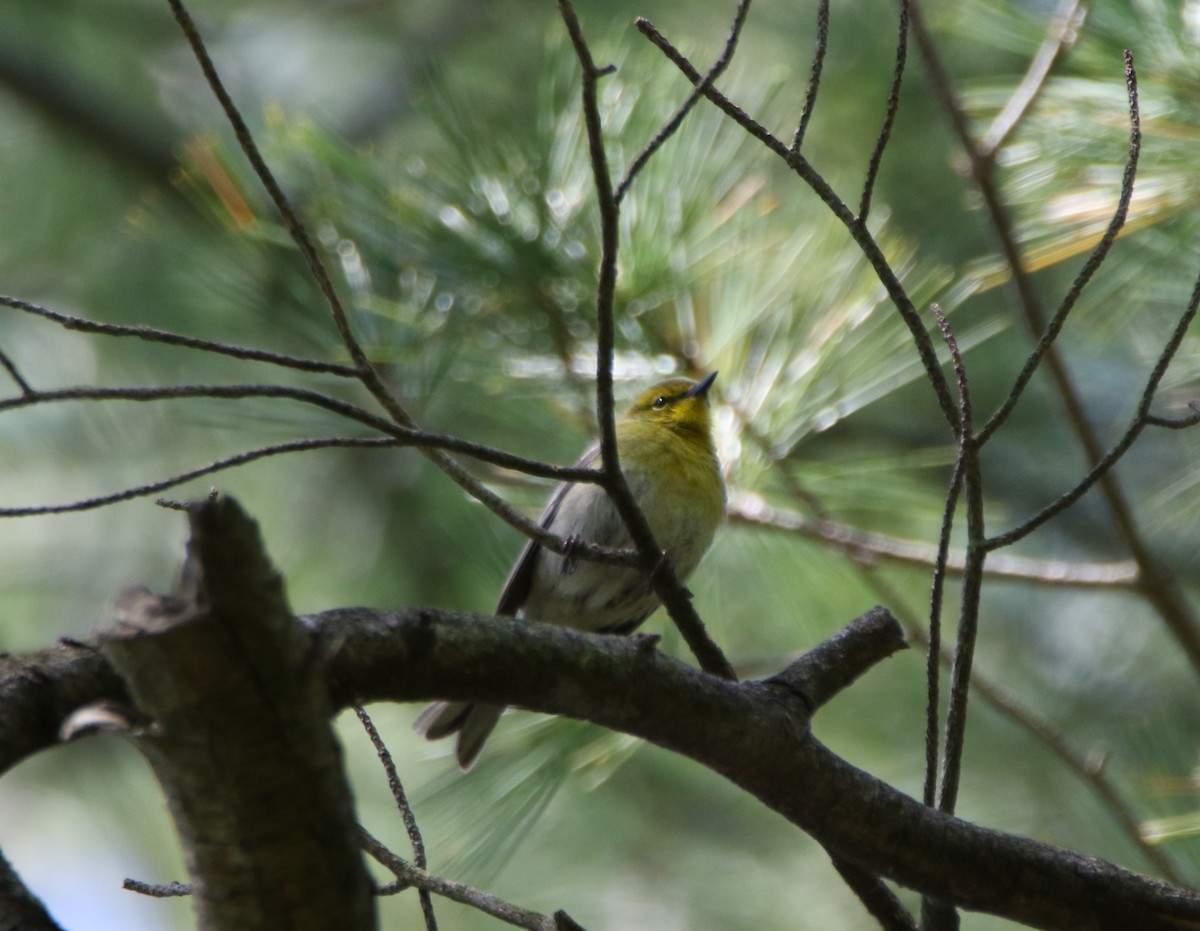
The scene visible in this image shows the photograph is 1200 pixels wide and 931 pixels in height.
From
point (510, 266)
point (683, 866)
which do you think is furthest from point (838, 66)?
point (683, 866)

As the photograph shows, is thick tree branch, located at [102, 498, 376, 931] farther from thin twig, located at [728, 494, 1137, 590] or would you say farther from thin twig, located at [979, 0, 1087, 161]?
thin twig, located at [979, 0, 1087, 161]

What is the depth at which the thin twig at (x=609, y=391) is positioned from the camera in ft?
5.16

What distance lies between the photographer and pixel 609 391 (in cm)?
177

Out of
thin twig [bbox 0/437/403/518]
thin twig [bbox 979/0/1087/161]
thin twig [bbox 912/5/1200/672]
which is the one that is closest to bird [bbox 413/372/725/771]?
thin twig [bbox 912/5/1200/672]

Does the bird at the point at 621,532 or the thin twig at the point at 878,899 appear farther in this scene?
the bird at the point at 621,532

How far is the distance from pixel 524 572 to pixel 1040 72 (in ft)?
6.70

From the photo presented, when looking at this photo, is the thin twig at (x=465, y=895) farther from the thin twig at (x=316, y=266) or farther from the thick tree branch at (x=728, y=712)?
the thin twig at (x=316, y=266)

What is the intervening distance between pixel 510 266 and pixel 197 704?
2.75 metres

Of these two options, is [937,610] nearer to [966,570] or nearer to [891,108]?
[966,570]

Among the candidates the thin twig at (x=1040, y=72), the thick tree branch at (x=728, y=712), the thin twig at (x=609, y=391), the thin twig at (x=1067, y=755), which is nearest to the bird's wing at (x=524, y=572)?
the thin twig at (x=1067, y=755)

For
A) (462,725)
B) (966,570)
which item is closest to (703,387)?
(462,725)

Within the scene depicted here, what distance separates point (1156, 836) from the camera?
3.08 meters

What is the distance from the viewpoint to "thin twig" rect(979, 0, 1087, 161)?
3.59 metres

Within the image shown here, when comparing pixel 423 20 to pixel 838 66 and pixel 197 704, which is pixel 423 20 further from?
pixel 197 704
